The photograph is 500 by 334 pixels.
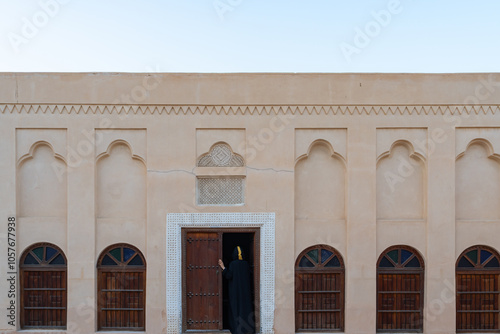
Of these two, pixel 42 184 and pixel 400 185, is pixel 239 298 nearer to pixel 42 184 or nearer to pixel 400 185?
pixel 400 185

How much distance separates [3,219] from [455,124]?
7234 millimetres

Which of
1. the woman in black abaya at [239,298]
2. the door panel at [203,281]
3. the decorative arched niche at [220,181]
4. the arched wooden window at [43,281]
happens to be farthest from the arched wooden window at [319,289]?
the arched wooden window at [43,281]

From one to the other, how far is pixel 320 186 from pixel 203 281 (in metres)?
2.40

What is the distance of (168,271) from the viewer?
7.38m

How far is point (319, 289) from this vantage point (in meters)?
7.52

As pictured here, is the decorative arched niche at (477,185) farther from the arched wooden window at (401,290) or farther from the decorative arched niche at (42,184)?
the decorative arched niche at (42,184)

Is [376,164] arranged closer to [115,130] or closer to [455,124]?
[455,124]

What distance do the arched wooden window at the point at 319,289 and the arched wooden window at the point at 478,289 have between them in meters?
1.92

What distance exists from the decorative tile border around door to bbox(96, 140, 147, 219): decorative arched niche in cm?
62

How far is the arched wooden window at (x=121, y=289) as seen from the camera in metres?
7.47

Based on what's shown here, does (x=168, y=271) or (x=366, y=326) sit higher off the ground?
(x=168, y=271)

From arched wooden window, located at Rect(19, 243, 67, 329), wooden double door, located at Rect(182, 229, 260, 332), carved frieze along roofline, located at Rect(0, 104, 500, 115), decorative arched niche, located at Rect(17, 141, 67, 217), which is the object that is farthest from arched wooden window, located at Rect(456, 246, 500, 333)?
decorative arched niche, located at Rect(17, 141, 67, 217)

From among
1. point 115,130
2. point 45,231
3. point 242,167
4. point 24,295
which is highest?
point 115,130

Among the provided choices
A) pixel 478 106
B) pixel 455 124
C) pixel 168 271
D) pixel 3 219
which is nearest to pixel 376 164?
pixel 455 124
